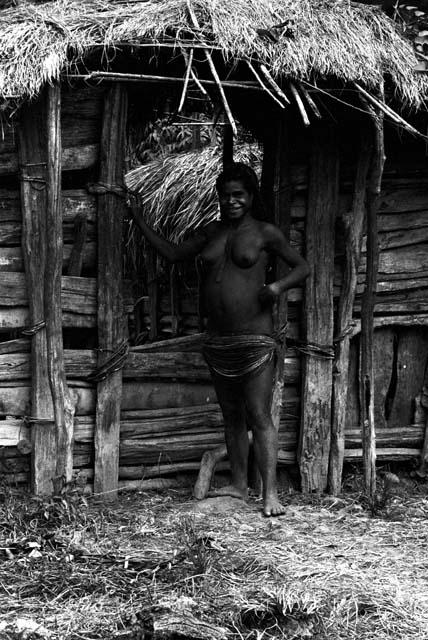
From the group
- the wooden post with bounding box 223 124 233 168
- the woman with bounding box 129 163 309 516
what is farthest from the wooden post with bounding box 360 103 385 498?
the wooden post with bounding box 223 124 233 168

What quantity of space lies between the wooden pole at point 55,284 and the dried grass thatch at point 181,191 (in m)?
2.12

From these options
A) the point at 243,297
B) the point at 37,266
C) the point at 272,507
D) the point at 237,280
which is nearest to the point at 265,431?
the point at 272,507

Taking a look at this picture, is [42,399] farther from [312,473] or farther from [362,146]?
[362,146]

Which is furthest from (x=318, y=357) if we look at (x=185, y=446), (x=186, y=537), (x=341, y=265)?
(x=186, y=537)

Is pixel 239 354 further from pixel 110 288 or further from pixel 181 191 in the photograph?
pixel 181 191

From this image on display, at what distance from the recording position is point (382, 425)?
7.51 meters

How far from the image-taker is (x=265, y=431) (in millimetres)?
6477

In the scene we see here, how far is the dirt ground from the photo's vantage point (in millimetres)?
4637

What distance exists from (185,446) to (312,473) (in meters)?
0.92

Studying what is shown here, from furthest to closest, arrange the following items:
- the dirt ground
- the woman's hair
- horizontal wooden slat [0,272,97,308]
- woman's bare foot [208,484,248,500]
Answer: woman's bare foot [208,484,248,500]
horizontal wooden slat [0,272,97,308]
the woman's hair
the dirt ground

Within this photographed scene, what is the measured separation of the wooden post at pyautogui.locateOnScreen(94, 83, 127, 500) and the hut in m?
0.01

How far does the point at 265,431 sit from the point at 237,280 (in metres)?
1.00

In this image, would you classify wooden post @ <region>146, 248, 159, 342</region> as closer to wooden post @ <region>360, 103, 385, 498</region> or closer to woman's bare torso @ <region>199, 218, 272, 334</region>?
woman's bare torso @ <region>199, 218, 272, 334</region>

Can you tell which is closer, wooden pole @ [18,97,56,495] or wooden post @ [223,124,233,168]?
wooden pole @ [18,97,56,495]
